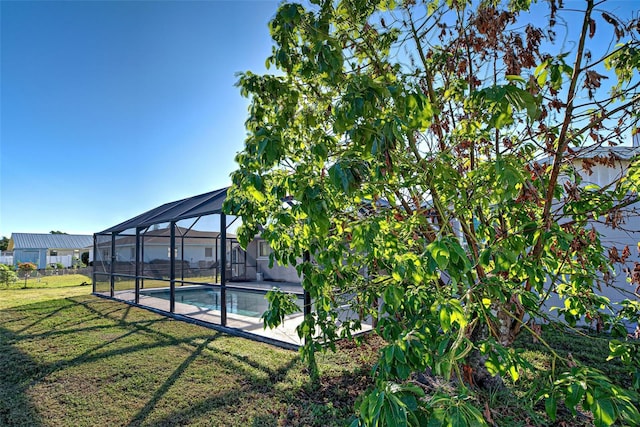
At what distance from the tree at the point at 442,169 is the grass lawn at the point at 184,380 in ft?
2.13

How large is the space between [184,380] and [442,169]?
12.8ft

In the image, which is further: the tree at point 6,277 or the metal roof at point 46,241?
the metal roof at point 46,241

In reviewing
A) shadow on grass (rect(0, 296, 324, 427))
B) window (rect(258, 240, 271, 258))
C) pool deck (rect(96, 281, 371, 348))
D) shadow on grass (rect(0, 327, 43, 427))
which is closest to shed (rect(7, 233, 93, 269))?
window (rect(258, 240, 271, 258))

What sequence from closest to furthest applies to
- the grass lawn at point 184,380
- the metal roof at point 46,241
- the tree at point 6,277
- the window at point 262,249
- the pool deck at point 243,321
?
the grass lawn at point 184,380
the pool deck at point 243,321
the tree at point 6,277
the window at point 262,249
the metal roof at point 46,241

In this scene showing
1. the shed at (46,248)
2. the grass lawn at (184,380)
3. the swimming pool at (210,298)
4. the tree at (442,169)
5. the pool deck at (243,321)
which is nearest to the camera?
the tree at (442,169)

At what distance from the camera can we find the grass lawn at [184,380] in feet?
10.5

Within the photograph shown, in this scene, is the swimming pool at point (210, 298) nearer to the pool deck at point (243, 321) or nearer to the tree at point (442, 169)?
the pool deck at point (243, 321)

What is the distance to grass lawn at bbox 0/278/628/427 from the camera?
320 centimetres

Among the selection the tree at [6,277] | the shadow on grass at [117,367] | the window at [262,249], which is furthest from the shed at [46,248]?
the shadow on grass at [117,367]

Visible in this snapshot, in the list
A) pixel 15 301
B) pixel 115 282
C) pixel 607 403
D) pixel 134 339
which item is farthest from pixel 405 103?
pixel 15 301

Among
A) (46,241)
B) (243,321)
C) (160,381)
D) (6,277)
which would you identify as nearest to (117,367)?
(160,381)

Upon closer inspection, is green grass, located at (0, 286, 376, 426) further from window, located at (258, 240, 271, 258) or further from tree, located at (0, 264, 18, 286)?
tree, located at (0, 264, 18, 286)

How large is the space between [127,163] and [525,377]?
14.0m

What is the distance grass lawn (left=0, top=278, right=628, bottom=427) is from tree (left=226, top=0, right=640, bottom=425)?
65 centimetres
